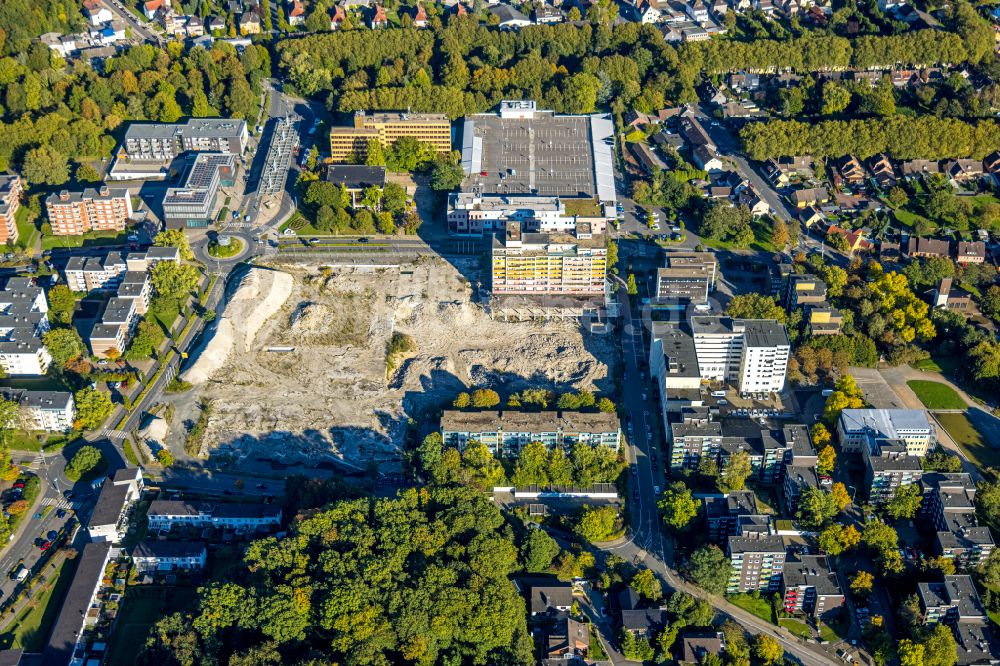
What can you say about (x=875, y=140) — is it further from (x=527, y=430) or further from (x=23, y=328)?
(x=23, y=328)

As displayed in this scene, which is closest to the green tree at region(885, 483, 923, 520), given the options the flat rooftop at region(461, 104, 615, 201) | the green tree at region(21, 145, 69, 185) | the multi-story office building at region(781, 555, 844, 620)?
the multi-story office building at region(781, 555, 844, 620)

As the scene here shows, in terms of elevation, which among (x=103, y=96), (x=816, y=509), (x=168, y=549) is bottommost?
(x=168, y=549)

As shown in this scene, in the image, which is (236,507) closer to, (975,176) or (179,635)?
(179,635)

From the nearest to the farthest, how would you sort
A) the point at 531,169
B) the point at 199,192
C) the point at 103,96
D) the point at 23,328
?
the point at 23,328 → the point at 199,192 → the point at 531,169 → the point at 103,96

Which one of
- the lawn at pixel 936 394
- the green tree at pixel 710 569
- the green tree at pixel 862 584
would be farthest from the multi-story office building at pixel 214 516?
the lawn at pixel 936 394

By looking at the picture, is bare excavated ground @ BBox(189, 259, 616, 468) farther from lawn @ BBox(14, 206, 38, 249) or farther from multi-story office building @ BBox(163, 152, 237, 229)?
lawn @ BBox(14, 206, 38, 249)

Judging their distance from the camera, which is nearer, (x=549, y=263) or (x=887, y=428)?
(x=887, y=428)

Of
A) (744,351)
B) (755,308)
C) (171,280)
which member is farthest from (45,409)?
(755,308)
